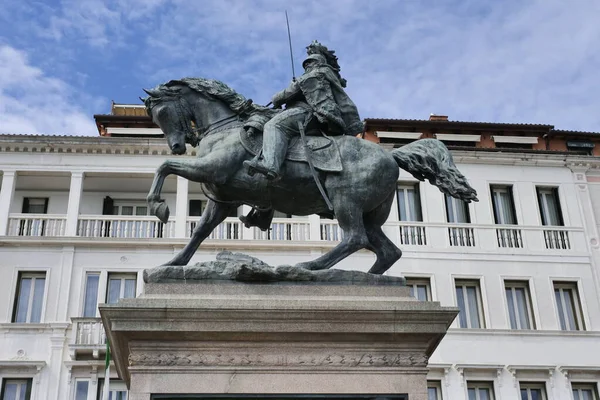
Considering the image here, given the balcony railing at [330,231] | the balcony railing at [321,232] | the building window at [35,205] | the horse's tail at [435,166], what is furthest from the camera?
the building window at [35,205]

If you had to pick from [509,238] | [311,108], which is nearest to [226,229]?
[509,238]

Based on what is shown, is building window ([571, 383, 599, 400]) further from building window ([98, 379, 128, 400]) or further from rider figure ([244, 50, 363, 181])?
rider figure ([244, 50, 363, 181])

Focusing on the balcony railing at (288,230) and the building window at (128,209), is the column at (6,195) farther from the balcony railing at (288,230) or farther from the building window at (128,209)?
the balcony railing at (288,230)

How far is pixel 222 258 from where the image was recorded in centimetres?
958

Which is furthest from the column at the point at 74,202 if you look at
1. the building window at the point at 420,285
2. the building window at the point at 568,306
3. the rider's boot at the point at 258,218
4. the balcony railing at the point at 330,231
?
the rider's boot at the point at 258,218

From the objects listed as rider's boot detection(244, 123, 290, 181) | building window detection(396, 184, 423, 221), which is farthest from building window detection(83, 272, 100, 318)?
rider's boot detection(244, 123, 290, 181)

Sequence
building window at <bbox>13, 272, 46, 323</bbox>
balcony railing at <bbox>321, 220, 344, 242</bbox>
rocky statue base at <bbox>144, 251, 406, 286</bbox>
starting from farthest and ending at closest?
balcony railing at <bbox>321, 220, 344, 242</bbox>
building window at <bbox>13, 272, 46, 323</bbox>
rocky statue base at <bbox>144, 251, 406, 286</bbox>

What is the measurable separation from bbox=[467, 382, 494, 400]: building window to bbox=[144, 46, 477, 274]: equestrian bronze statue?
78.5 feet

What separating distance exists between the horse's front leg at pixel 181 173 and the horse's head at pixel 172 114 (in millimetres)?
747

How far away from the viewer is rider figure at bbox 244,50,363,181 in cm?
985

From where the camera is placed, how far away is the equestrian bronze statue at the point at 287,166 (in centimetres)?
977

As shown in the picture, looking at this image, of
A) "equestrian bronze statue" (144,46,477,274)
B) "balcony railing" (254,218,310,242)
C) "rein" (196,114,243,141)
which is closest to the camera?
"equestrian bronze statue" (144,46,477,274)

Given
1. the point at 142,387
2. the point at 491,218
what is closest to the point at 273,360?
the point at 142,387

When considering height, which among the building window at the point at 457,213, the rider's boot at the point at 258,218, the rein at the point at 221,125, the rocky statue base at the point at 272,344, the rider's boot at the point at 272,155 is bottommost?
the rocky statue base at the point at 272,344
